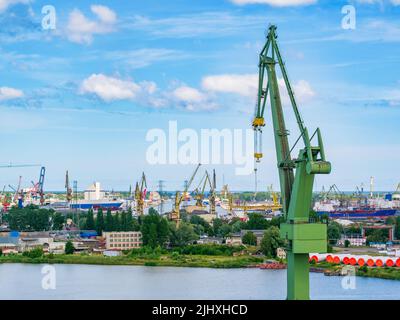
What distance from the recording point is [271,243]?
19.4 meters

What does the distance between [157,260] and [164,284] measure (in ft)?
17.1

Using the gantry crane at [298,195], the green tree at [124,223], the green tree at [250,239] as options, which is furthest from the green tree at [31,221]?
the gantry crane at [298,195]

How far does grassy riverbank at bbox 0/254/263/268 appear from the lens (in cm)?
1781

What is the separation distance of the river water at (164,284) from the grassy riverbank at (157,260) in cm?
70

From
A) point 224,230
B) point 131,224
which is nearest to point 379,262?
point 224,230

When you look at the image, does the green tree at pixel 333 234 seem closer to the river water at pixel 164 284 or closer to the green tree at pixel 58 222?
the river water at pixel 164 284

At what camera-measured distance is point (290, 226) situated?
297 inches

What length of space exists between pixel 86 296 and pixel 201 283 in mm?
2714

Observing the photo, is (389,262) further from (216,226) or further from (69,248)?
(216,226)

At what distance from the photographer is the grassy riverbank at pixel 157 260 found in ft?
58.4

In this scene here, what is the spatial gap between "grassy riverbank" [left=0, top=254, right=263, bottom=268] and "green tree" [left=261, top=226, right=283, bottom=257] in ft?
1.89

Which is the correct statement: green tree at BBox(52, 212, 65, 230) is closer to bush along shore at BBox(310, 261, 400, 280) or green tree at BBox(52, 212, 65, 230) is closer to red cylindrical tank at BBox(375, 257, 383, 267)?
bush along shore at BBox(310, 261, 400, 280)
